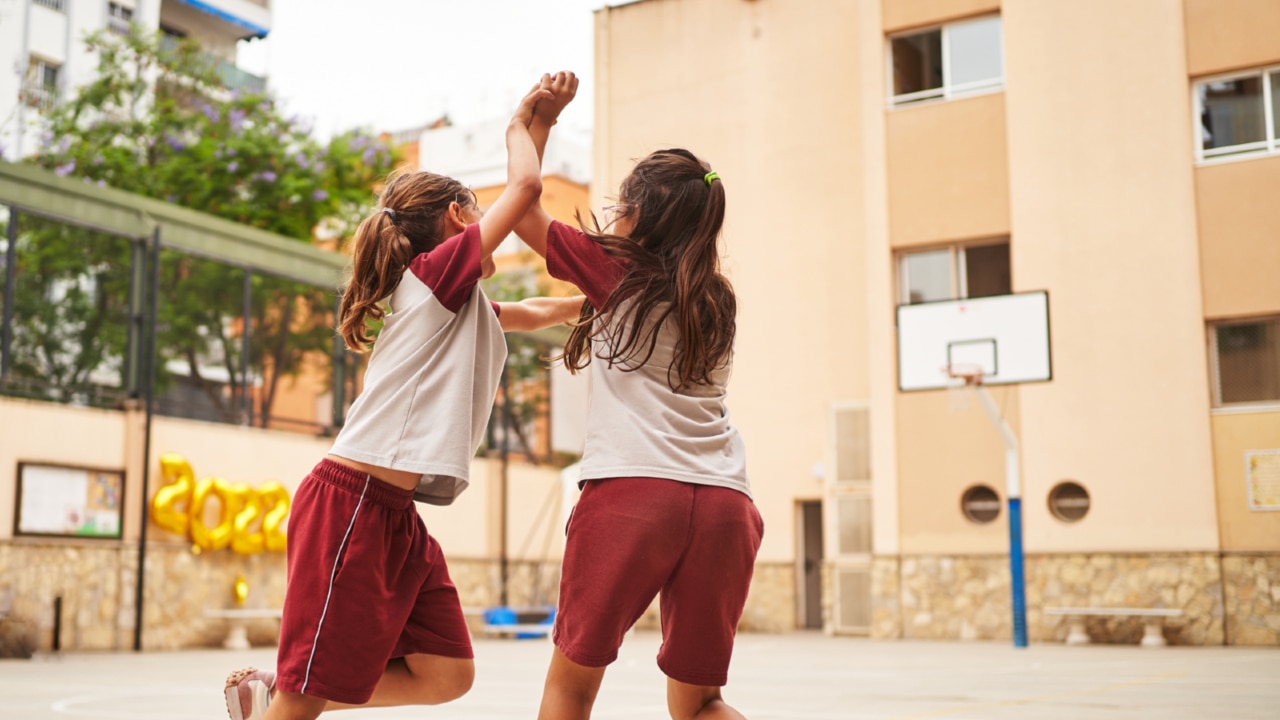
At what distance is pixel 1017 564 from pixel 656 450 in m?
13.2

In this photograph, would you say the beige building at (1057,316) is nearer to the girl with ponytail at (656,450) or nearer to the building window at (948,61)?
the building window at (948,61)

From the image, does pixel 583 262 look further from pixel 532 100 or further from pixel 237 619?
pixel 237 619

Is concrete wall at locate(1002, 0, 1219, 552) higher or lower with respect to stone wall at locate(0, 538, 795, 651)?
higher

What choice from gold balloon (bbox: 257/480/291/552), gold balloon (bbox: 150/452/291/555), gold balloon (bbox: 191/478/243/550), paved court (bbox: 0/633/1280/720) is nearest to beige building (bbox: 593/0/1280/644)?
paved court (bbox: 0/633/1280/720)

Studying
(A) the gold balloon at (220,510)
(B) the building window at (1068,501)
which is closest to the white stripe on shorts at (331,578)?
(A) the gold balloon at (220,510)

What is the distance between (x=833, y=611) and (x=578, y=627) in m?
16.9

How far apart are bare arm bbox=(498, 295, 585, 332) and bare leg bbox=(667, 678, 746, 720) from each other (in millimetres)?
1017

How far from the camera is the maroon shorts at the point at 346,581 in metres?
3.04

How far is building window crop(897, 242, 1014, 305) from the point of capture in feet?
59.6

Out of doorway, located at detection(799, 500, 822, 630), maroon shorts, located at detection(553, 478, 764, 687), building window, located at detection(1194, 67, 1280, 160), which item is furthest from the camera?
doorway, located at detection(799, 500, 822, 630)

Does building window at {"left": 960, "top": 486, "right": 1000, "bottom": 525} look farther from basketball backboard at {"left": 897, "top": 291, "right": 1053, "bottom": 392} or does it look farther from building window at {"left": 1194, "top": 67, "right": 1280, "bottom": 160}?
building window at {"left": 1194, "top": 67, "right": 1280, "bottom": 160}

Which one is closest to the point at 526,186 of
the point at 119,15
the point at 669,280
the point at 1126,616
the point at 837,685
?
the point at 669,280

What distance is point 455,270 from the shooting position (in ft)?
10.3

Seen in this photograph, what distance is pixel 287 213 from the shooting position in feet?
86.9
